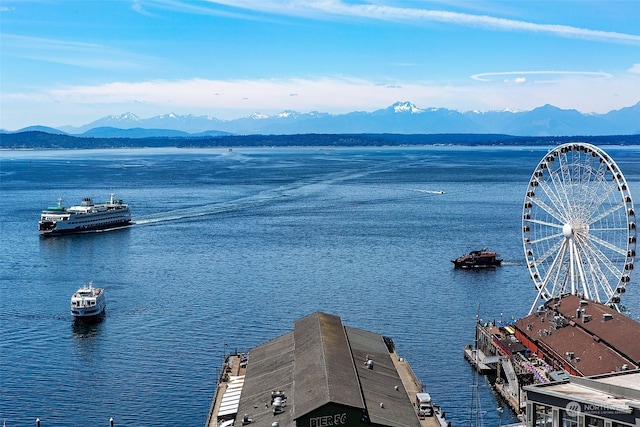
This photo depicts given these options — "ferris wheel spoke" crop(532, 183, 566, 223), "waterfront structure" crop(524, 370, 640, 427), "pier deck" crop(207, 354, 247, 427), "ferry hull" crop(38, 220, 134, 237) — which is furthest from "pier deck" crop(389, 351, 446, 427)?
"ferry hull" crop(38, 220, 134, 237)

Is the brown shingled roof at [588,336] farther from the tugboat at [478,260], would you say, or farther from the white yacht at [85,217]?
the white yacht at [85,217]

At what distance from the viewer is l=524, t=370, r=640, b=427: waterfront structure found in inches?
997

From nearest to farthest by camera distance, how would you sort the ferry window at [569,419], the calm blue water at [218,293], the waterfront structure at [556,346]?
the ferry window at [569,419] < the waterfront structure at [556,346] < the calm blue water at [218,293]

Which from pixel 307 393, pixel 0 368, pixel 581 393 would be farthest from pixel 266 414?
pixel 0 368

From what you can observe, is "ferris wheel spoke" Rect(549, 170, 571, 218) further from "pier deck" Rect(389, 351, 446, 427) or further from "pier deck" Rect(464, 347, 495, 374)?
"pier deck" Rect(389, 351, 446, 427)

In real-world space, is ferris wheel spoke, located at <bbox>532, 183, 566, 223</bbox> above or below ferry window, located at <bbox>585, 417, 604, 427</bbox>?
above

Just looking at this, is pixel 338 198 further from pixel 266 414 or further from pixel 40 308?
pixel 266 414

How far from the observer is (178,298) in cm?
6544

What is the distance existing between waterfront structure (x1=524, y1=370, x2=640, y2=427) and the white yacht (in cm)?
8991

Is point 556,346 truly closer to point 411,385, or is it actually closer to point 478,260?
point 411,385

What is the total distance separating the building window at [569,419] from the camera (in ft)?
86.2

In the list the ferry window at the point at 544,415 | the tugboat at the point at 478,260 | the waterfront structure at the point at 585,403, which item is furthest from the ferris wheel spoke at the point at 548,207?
the ferry window at the point at 544,415

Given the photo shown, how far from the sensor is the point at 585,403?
1018 inches

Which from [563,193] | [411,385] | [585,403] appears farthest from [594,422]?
[563,193]
